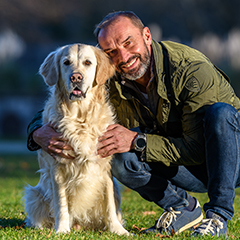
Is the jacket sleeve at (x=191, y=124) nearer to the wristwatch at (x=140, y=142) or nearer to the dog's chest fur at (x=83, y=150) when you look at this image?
the wristwatch at (x=140, y=142)

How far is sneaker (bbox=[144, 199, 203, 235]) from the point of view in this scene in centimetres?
317

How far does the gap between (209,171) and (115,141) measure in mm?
788

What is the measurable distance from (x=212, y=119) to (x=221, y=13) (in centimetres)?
2640

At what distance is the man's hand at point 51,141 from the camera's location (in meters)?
3.11

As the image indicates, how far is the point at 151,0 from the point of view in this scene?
27812 millimetres

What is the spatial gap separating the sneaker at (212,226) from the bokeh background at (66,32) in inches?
503

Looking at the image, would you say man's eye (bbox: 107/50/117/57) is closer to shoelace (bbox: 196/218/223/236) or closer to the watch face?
the watch face

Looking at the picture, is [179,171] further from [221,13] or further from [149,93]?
[221,13]

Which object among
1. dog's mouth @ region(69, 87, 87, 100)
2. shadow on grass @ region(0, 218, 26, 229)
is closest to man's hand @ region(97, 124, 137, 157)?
dog's mouth @ region(69, 87, 87, 100)

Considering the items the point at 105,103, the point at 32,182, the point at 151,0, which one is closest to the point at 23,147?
the point at 32,182

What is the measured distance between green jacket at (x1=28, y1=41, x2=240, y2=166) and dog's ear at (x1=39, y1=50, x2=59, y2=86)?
0.61 m

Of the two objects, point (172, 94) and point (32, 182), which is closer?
point (172, 94)

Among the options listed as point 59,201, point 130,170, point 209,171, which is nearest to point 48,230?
point 59,201

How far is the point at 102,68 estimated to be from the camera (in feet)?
10.7
